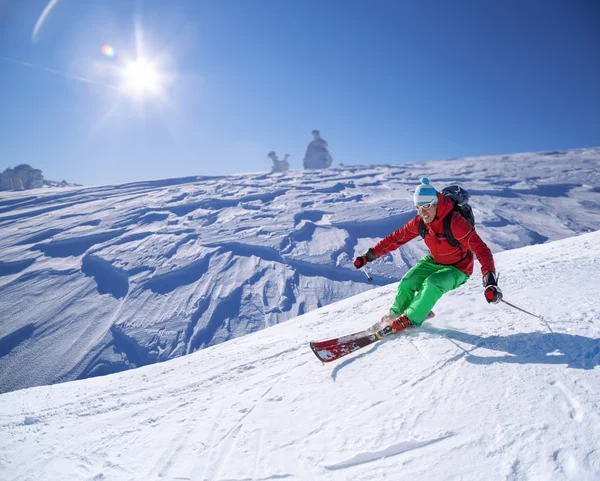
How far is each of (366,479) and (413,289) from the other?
2325 millimetres

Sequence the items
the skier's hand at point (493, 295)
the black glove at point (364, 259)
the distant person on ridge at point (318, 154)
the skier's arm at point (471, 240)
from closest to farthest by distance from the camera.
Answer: the skier's hand at point (493, 295), the skier's arm at point (471, 240), the black glove at point (364, 259), the distant person on ridge at point (318, 154)

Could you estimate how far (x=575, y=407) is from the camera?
1.80 meters

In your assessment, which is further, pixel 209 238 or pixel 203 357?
pixel 209 238

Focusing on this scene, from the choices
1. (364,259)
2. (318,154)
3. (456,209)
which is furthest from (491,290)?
(318,154)

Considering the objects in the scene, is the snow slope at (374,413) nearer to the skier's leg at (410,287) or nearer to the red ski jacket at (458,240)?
the skier's leg at (410,287)

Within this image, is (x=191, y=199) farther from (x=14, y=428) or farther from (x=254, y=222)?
(x=14, y=428)

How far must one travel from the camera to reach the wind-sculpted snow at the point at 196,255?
11312mm

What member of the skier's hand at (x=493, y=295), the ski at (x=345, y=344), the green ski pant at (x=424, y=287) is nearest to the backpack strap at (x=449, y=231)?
the green ski pant at (x=424, y=287)

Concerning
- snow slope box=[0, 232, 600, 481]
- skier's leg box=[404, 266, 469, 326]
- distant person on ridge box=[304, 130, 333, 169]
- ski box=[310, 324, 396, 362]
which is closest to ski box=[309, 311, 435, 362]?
ski box=[310, 324, 396, 362]

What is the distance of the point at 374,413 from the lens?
220cm

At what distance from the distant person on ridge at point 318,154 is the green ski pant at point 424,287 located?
191 feet

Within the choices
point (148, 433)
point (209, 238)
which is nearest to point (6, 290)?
point (209, 238)

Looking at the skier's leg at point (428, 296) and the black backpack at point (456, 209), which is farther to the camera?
the black backpack at point (456, 209)

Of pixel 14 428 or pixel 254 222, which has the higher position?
pixel 254 222
